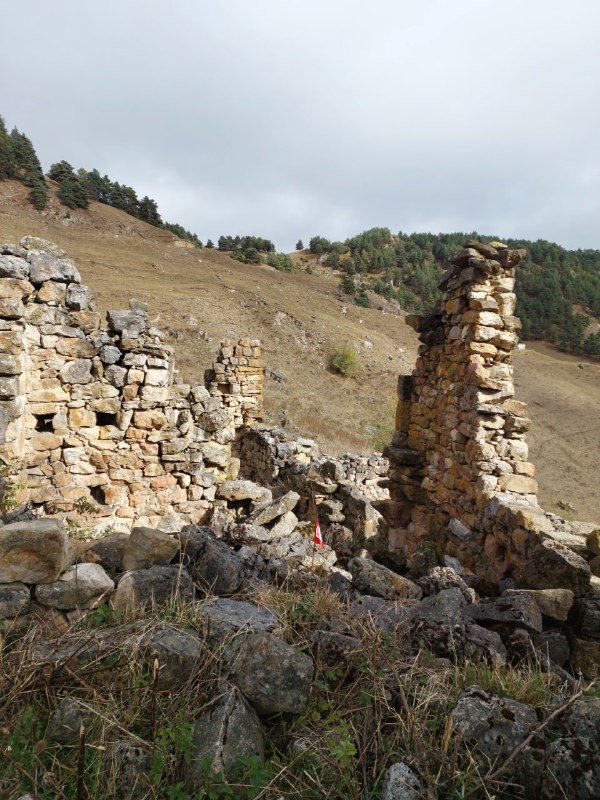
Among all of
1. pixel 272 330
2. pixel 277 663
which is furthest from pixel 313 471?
pixel 272 330

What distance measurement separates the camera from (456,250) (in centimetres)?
4275

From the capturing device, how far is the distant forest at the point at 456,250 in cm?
5194

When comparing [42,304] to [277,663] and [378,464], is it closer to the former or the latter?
[277,663]

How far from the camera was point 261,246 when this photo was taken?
66.8 m

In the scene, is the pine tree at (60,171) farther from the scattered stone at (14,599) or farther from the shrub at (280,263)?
the scattered stone at (14,599)

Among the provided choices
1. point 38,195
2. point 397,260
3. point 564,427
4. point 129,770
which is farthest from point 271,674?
point 397,260

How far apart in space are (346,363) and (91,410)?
25.0 metres

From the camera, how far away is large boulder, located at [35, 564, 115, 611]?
2363 mm

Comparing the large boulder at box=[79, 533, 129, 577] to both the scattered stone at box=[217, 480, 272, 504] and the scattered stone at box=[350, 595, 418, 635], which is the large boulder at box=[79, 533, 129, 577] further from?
the scattered stone at box=[217, 480, 272, 504]

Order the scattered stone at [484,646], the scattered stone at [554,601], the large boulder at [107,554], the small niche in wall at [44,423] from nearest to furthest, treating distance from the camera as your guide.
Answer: the scattered stone at [484,646] < the large boulder at [107,554] < the scattered stone at [554,601] < the small niche in wall at [44,423]

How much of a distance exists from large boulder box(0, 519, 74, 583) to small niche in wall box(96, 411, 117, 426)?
14.0ft

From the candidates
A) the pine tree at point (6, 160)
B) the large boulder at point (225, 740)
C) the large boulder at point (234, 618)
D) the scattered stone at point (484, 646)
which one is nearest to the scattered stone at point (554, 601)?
the scattered stone at point (484, 646)

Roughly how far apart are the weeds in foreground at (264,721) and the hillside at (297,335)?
51.0 ft

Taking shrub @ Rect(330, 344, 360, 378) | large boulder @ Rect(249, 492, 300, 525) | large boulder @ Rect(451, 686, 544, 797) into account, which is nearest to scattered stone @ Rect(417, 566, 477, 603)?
large boulder @ Rect(451, 686, 544, 797)
